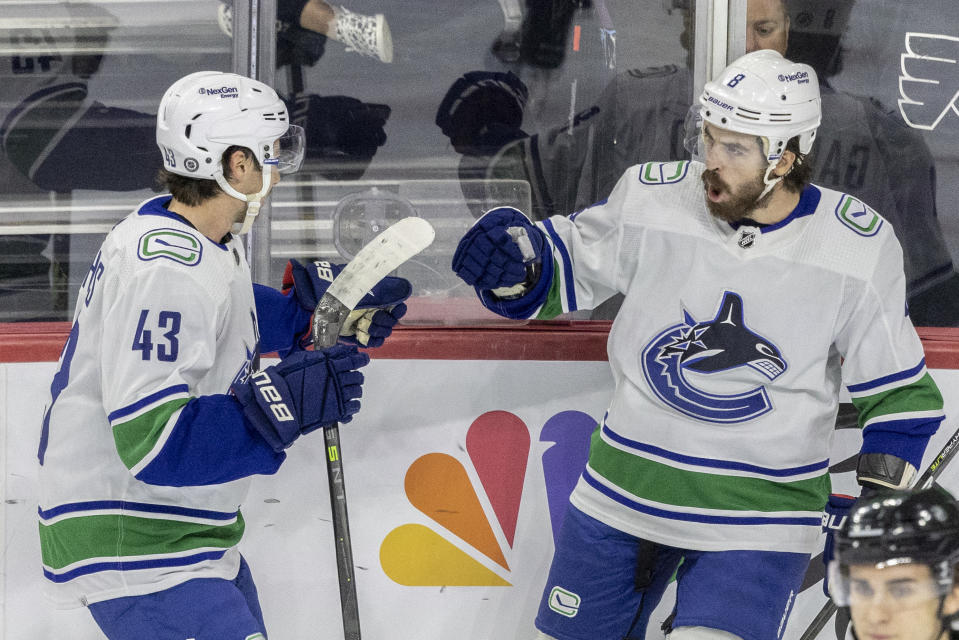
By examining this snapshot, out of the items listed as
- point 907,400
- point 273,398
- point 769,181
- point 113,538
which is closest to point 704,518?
point 907,400

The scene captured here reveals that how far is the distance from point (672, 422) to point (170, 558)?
103 centimetres

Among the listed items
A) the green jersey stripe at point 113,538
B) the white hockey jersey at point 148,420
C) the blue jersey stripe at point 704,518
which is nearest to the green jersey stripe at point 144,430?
the white hockey jersey at point 148,420

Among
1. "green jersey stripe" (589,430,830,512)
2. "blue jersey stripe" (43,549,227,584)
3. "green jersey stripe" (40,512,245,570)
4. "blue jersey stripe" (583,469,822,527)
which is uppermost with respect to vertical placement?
"green jersey stripe" (589,430,830,512)

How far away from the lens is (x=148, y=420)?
1.89m

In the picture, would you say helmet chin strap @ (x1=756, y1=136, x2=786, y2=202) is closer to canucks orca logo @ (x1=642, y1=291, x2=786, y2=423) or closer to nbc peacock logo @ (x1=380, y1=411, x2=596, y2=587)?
canucks orca logo @ (x1=642, y1=291, x2=786, y2=423)

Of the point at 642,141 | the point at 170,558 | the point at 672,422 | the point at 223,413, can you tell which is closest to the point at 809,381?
the point at 672,422

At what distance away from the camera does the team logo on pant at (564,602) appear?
231 cm

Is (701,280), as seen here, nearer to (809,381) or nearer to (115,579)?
(809,381)

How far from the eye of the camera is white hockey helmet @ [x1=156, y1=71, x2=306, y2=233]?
6.89ft

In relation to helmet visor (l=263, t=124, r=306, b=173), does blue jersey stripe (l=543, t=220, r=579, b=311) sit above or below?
below

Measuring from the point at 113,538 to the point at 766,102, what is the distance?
59.2 inches

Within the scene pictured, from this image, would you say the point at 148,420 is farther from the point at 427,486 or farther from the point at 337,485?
the point at 427,486

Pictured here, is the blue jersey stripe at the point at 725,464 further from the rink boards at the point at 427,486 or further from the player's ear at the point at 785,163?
the player's ear at the point at 785,163

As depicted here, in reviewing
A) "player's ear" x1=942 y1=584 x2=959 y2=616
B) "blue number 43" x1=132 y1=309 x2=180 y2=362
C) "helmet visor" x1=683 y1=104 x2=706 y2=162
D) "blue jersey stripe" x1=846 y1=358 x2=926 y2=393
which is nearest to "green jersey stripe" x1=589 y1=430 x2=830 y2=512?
"blue jersey stripe" x1=846 y1=358 x2=926 y2=393
